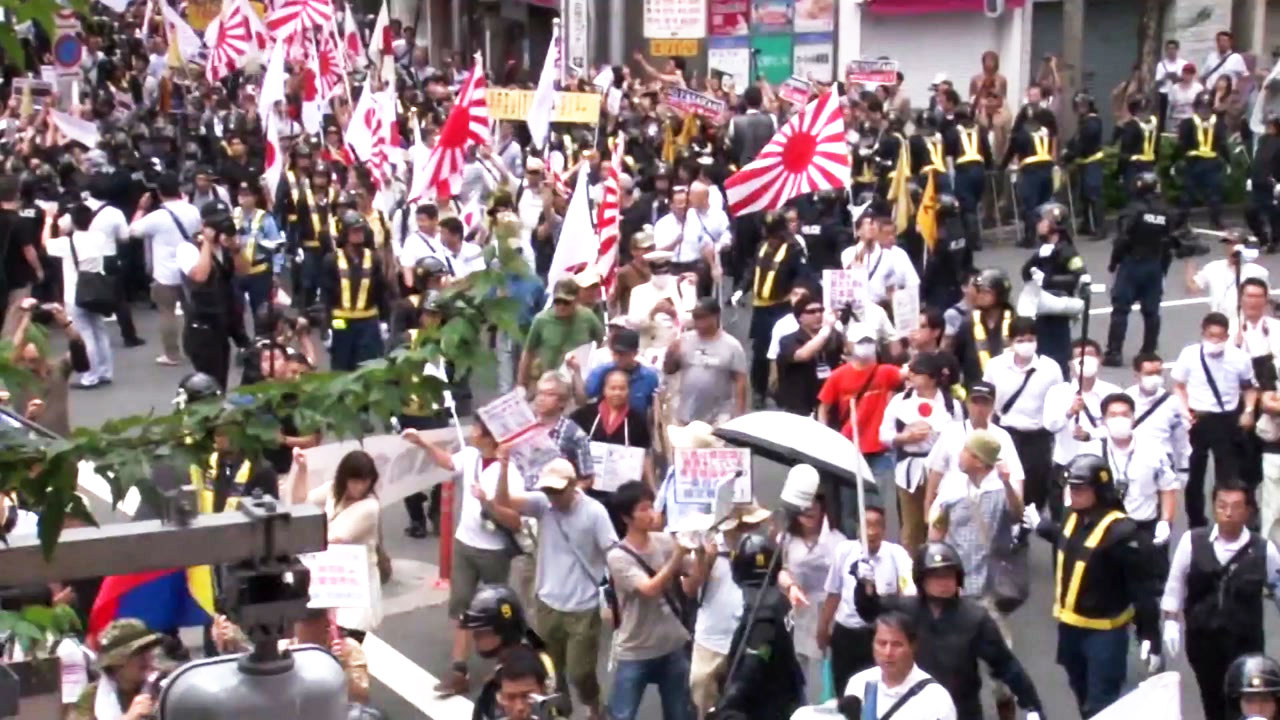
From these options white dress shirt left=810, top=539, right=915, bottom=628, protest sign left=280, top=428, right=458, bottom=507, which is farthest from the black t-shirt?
white dress shirt left=810, top=539, right=915, bottom=628

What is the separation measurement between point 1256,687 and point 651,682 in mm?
2673

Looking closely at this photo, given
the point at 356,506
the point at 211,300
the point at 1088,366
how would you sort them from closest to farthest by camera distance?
1. the point at 356,506
2. the point at 1088,366
3. the point at 211,300

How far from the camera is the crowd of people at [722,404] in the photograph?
8477 mm

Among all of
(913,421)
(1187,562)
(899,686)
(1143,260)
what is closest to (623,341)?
(913,421)

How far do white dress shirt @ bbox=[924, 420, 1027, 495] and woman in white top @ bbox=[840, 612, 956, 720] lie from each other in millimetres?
3103

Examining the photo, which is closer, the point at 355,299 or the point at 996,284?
the point at 996,284

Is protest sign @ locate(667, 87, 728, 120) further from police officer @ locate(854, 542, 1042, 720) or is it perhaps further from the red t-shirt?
police officer @ locate(854, 542, 1042, 720)

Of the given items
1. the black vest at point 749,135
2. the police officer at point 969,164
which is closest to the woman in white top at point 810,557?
the police officer at point 969,164

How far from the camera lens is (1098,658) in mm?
9461

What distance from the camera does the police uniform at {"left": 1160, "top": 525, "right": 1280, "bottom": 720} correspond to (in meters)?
9.32

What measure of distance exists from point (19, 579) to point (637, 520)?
505 cm

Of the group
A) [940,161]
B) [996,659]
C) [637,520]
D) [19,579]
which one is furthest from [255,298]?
[19,579]

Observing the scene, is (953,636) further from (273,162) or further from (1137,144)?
(1137,144)

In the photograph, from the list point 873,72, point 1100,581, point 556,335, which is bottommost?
point 1100,581
